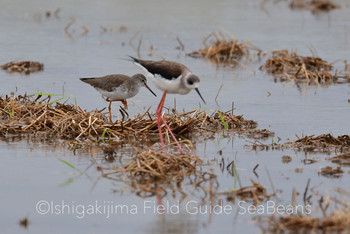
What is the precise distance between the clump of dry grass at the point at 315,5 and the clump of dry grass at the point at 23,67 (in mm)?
13891

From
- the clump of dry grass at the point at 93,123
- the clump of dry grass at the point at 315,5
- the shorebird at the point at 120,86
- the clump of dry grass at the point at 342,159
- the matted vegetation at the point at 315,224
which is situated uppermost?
the clump of dry grass at the point at 315,5

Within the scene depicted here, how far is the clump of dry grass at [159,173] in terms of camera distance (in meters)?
6.99

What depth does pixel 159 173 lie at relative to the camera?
7.15 m

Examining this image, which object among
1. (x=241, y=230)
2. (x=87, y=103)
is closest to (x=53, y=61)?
(x=87, y=103)

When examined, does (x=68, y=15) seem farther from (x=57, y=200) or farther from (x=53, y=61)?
(x=57, y=200)

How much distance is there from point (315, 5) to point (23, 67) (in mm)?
14852

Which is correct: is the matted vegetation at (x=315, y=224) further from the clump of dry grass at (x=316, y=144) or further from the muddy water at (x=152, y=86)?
the clump of dry grass at (x=316, y=144)

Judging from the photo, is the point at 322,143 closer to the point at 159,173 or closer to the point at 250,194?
the point at 250,194

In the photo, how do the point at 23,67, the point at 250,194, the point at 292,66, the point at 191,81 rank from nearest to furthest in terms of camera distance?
1. the point at 250,194
2. the point at 191,81
3. the point at 23,67
4. the point at 292,66

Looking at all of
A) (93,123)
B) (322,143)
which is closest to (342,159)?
(322,143)

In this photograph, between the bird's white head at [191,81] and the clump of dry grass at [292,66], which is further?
the clump of dry grass at [292,66]

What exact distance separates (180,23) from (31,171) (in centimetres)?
1386

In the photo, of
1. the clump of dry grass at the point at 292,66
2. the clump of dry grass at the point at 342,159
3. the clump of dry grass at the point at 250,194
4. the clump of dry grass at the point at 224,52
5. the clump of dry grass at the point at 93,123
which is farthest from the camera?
the clump of dry grass at the point at 224,52

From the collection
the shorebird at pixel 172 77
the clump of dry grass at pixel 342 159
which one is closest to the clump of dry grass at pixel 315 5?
the shorebird at pixel 172 77
